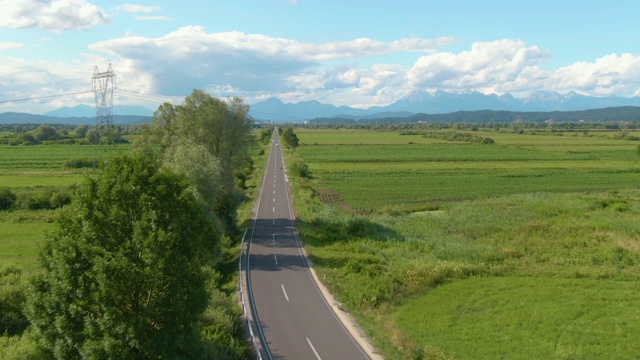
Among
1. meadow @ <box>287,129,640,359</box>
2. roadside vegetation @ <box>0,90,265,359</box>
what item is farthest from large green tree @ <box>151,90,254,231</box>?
roadside vegetation @ <box>0,90,265,359</box>

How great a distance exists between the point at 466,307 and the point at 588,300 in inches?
286

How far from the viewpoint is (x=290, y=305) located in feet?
89.2

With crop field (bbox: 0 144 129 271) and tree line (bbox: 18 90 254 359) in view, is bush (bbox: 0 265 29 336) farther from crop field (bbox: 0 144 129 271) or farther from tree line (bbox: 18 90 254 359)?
tree line (bbox: 18 90 254 359)

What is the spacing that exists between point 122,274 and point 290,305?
45.5 ft

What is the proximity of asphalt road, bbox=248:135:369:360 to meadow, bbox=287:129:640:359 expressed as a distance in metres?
1.49

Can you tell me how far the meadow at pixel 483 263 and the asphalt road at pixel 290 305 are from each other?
4.88 feet

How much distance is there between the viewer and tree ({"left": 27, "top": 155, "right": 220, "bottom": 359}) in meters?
14.6

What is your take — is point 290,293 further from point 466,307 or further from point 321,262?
point 466,307

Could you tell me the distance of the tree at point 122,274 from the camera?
47.9 feet

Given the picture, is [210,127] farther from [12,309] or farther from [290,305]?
[12,309]

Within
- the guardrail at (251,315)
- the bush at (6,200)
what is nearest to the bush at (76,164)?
the bush at (6,200)

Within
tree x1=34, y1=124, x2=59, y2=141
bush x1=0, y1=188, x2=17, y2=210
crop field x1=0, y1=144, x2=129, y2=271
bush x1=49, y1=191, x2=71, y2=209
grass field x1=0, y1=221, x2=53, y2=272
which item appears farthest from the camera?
tree x1=34, y1=124, x2=59, y2=141

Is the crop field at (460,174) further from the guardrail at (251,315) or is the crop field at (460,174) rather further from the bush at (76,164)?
the bush at (76,164)

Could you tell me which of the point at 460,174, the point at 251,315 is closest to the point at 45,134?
the point at 460,174
